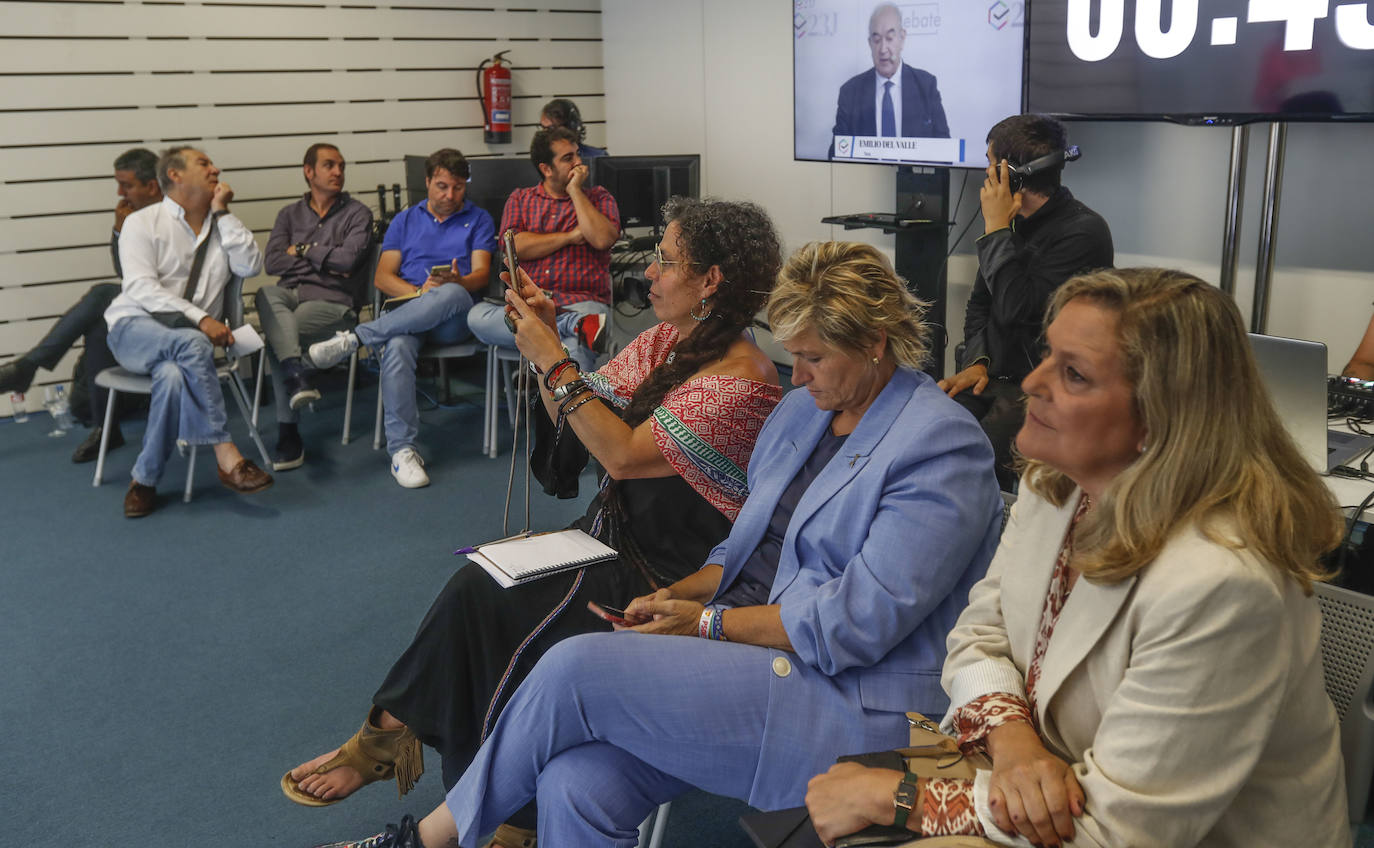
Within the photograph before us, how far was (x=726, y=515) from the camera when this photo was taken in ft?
7.46

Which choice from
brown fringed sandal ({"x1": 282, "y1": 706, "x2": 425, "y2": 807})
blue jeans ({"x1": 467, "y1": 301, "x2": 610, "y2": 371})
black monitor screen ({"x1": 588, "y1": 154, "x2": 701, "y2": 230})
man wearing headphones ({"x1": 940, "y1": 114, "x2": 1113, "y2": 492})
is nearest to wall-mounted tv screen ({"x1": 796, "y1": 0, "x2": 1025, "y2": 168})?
black monitor screen ({"x1": 588, "y1": 154, "x2": 701, "y2": 230})

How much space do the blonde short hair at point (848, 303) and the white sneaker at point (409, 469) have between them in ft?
9.89

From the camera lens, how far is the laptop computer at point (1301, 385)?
2139 mm

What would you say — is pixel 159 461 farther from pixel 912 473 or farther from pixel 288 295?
pixel 912 473

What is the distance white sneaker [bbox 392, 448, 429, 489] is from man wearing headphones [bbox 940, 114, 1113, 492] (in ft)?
7.62

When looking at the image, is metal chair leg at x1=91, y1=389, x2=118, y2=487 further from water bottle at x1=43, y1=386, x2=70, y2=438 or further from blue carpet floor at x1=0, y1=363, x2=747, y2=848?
water bottle at x1=43, y1=386, x2=70, y2=438

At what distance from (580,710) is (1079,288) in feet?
3.13

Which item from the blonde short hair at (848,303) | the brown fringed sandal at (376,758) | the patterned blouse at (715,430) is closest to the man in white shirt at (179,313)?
the brown fringed sandal at (376,758)

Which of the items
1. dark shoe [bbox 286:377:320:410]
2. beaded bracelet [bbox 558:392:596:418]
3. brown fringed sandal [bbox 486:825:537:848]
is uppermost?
beaded bracelet [bbox 558:392:596:418]

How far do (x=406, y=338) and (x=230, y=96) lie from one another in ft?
7.58

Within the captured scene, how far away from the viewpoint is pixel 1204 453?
47.2 inches

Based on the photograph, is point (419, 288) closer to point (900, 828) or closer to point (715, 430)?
point (715, 430)

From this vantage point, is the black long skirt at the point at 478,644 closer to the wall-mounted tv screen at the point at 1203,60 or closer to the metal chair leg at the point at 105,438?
the wall-mounted tv screen at the point at 1203,60

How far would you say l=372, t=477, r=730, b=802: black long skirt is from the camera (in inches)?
83.0
